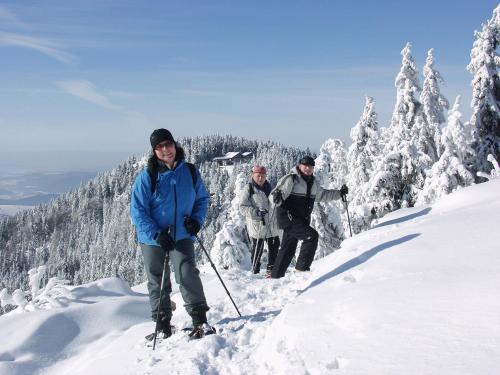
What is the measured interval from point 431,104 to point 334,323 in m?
20.2

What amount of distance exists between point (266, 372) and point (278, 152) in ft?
548

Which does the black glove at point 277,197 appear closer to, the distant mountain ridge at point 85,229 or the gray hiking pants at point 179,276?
the gray hiking pants at point 179,276

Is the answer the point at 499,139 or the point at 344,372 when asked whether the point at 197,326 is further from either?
the point at 499,139

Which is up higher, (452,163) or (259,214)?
(452,163)

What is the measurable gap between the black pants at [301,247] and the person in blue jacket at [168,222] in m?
2.93

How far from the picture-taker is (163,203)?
5195mm

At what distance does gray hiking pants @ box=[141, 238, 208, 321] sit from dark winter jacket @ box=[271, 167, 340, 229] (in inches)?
115

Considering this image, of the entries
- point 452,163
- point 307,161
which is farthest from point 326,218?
point 307,161

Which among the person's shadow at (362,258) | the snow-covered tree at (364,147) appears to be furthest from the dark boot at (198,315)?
the snow-covered tree at (364,147)

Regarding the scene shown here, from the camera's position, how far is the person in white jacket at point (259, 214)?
9852 millimetres

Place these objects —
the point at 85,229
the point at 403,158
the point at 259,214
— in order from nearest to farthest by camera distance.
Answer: the point at 259,214 → the point at 403,158 → the point at 85,229

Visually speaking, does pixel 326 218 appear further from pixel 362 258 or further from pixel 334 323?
pixel 334 323

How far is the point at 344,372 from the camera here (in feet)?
9.61

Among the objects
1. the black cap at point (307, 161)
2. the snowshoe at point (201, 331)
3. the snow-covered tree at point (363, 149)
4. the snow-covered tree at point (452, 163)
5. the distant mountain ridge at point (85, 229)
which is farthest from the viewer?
the distant mountain ridge at point (85, 229)
